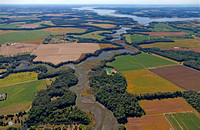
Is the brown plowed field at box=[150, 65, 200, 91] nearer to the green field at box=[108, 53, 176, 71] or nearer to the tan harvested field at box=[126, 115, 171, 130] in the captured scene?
the green field at box=[108, 53, 176, 71]

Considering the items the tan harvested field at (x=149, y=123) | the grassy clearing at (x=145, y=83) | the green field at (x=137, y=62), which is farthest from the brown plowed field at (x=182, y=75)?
the tan harvested field at (x=149, y=123)

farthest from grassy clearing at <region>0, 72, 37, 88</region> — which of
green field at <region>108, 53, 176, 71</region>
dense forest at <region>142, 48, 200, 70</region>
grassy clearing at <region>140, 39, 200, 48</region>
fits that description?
grassy clearing at <region>140, 39, 200, 48</region>

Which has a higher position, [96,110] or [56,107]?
[56,107]

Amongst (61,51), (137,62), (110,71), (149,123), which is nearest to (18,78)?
(61,51)

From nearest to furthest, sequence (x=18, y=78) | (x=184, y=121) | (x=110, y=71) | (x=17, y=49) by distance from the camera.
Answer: (x=184, y=121) < (x=18, y=78) < (x=110, y=71) < (x=17, y=49)

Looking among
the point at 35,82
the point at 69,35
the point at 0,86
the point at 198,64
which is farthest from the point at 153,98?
the point at 69,35

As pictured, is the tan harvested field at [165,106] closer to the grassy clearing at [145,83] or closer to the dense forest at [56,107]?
the grassy clearing at [145,83]

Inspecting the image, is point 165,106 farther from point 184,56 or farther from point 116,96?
point 184,56

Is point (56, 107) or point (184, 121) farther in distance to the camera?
point (56, 107)
